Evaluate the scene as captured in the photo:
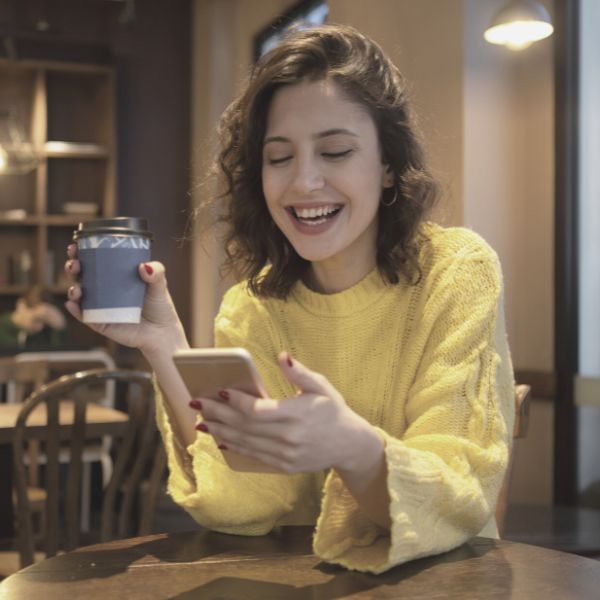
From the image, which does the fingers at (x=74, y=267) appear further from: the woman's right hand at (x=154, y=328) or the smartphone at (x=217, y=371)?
the smartphone at (x=217, y=371)

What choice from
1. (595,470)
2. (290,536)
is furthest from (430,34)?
(290,536)

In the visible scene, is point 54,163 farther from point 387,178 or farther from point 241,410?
point 241,410

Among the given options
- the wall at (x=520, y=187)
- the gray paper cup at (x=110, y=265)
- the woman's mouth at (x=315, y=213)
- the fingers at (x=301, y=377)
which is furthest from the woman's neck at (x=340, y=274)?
the wall at (x=520, y=187)

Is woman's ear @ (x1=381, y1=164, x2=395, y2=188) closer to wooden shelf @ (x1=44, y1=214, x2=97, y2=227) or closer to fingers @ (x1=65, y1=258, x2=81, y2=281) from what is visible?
fingers @ (x1=65, y1=258, x2=81, y2=281)

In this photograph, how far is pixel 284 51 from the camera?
1.43 metres

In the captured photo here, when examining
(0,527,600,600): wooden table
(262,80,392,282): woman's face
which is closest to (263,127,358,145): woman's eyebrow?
(262,80,392,282): woman's face

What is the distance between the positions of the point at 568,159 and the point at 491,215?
1.33 ft

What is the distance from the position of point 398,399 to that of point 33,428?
5.36ft

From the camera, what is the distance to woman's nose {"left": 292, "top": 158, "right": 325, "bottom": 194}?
1336 mm

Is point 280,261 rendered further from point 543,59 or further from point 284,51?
point 543,59

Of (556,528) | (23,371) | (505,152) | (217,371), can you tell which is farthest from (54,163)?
(217,371)

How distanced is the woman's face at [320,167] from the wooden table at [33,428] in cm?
161

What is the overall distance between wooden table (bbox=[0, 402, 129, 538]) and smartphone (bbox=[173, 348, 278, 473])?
186 cm

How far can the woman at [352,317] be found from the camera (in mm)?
1168
